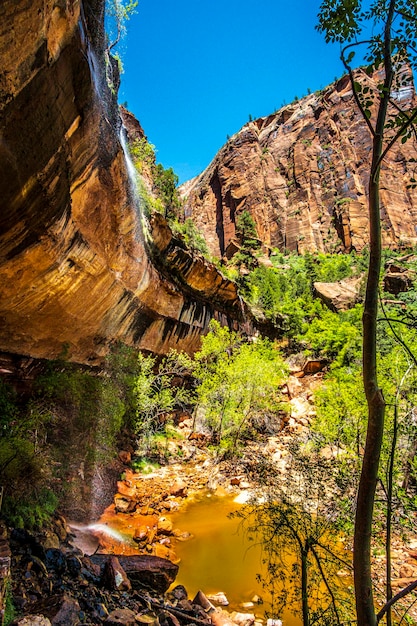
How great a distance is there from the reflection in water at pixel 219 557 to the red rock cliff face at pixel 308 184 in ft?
194

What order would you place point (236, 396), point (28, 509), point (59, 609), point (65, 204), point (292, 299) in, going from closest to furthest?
point (59, 609) < point (28, 509) < point (65, 204) < point (236, 396) < point (292, 299)

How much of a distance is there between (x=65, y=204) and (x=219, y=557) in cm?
991

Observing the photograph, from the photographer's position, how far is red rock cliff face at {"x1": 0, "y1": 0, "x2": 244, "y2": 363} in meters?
5.09

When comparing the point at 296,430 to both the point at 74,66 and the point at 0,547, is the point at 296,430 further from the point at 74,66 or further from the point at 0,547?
the point at 74,66

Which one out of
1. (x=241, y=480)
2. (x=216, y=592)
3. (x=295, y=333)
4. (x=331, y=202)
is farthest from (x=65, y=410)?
(x=331, y=202)

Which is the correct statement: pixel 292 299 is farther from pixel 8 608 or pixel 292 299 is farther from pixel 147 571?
pixel 8 608

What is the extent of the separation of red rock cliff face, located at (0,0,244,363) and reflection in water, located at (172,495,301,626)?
7.23 meters

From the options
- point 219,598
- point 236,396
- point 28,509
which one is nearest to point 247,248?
point 236,396

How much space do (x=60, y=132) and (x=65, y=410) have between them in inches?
314

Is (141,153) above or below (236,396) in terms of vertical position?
above

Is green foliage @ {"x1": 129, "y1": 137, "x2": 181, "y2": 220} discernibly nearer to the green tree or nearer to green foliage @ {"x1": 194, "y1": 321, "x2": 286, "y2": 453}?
green foliage @ {"x1": 194, "y1": 321, "x2": 286, "y2": 453}

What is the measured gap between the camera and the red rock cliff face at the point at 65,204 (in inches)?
200

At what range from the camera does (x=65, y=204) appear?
823cm

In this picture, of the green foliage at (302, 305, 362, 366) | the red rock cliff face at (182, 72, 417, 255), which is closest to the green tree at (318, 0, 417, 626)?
the green foliage at (302, 305, 362, 366)
